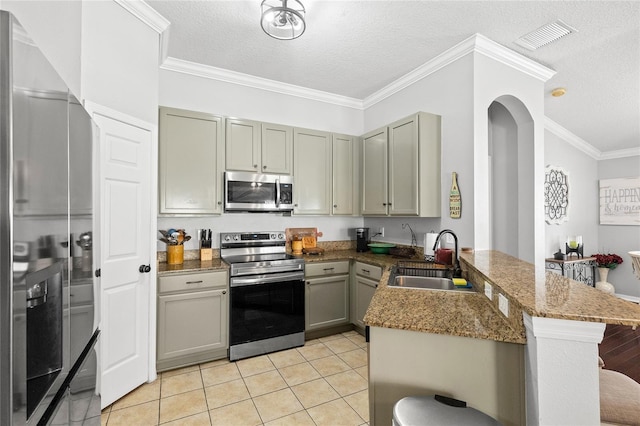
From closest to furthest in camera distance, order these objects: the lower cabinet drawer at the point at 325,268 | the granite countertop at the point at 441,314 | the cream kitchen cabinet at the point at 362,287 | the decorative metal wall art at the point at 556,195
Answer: the granite countertop at the point at 441,314, the cream kitchen cabinet at the point at 362,287, the lower cabinet drawer at the point at 325,268, the decorative metal wall art at the point at 556,195

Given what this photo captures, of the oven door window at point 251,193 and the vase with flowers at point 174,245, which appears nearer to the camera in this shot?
the vase with flowers at point 174,245

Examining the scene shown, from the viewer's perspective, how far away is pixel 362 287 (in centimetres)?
335

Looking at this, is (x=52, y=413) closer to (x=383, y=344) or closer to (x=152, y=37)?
(x=383, y=344)

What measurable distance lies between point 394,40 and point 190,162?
Answer: 7.14 feet

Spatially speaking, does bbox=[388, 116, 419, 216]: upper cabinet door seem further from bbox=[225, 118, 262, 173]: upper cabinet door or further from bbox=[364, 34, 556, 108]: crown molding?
bbox=[225, 118, 262, 173]: upper cabinet door

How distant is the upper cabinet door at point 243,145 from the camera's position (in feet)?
10.6

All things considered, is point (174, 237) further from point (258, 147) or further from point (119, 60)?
point (119, 60)

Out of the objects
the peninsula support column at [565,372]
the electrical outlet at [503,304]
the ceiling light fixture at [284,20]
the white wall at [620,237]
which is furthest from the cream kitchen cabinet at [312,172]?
the white wall at [620,237]

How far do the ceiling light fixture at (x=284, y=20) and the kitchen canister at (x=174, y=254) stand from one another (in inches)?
80.0

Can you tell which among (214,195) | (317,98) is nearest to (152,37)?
(214,195)

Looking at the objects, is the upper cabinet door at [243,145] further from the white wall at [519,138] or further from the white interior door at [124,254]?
the white wall at [519,138]

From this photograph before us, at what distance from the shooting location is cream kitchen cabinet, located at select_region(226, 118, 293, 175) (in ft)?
10.6

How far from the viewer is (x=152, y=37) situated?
2.57m

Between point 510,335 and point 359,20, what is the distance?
8.02 ft
